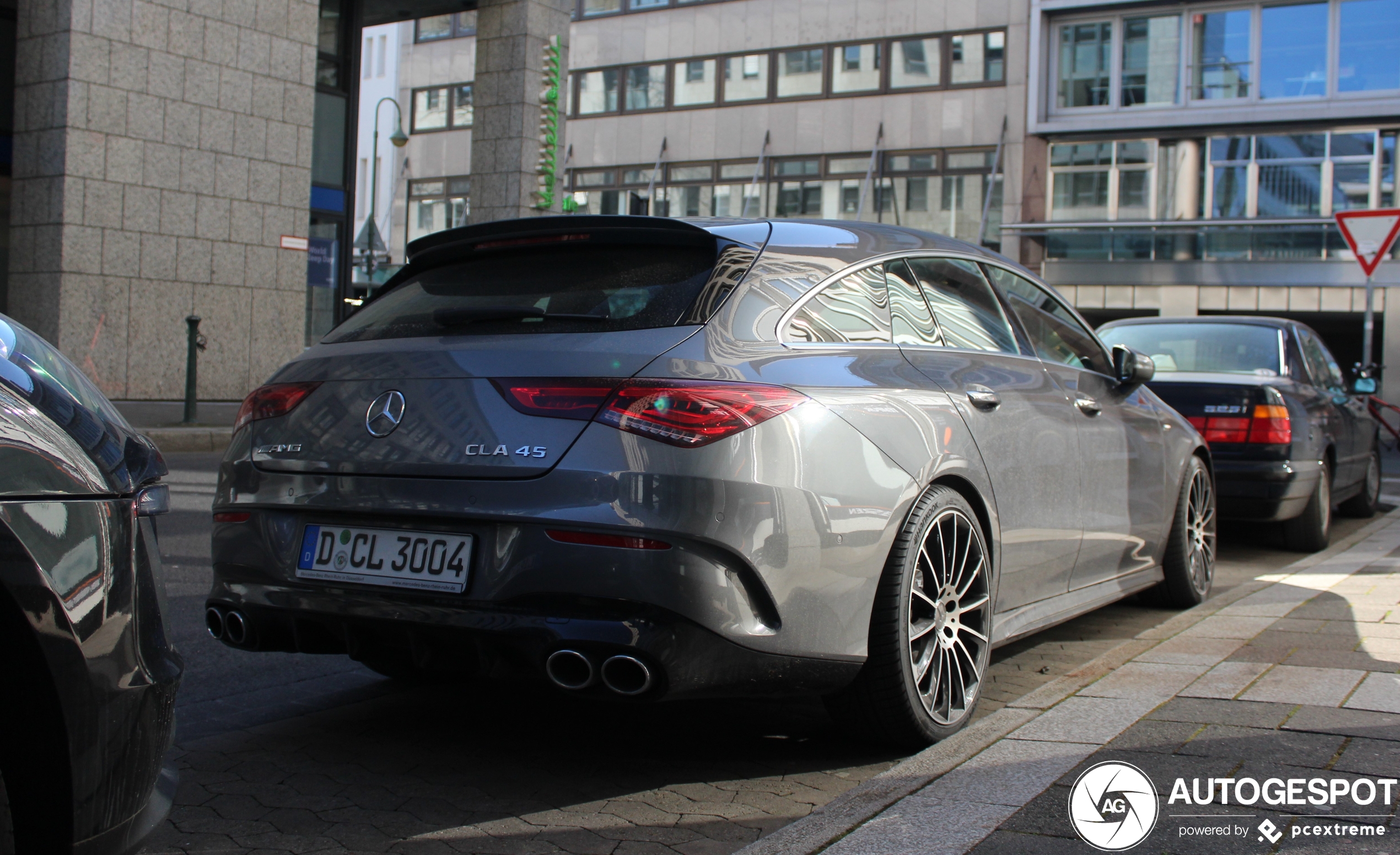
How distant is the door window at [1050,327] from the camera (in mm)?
4883

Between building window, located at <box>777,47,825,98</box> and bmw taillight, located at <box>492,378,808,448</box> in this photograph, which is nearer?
bmw taillight, located at <box>492,378,808,448</box>

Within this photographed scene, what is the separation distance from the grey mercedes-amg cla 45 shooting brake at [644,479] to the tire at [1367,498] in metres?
7.52

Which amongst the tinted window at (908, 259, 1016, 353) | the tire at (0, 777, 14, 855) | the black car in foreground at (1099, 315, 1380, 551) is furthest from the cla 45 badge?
the black car in foreground at (1099, 315, 1380, 551)

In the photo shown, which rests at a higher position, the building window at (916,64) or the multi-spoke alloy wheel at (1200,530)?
the building window at (916,64)

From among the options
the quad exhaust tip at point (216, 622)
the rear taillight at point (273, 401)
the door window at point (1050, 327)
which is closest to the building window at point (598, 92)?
the door window at point (1050, 327)

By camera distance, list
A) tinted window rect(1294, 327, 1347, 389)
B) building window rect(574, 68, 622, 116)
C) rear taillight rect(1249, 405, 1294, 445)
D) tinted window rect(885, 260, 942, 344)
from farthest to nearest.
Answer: building window rect(574, 68, 622, 116), tinted window rect(1294, 327, 1347, 389), rear taillight rect(1249, 405, 1294, 445), tinted window rect(885, 260, 942, 344)

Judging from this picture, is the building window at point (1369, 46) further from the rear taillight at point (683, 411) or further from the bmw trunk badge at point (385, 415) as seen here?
the bmw trunk badge at point (385, 415)

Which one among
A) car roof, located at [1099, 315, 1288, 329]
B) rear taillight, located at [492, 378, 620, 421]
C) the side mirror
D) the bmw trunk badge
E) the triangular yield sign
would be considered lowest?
the bmw trunk badge

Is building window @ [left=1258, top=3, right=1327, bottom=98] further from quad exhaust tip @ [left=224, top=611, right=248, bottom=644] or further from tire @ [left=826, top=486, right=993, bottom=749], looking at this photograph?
quad exhaust tip @ [left=224, top=611, right=248, bottom=644]

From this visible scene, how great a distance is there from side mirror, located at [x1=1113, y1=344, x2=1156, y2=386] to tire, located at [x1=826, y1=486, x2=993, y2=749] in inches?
68.7

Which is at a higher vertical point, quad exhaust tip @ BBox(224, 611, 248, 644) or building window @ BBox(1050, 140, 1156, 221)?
building window @ BBox(1050, 140, 1156, 221)

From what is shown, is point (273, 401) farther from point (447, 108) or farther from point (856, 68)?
point (447, 108)

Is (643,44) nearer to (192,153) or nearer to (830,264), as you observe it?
(192,153)

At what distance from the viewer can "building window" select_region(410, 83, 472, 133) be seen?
44.0m
